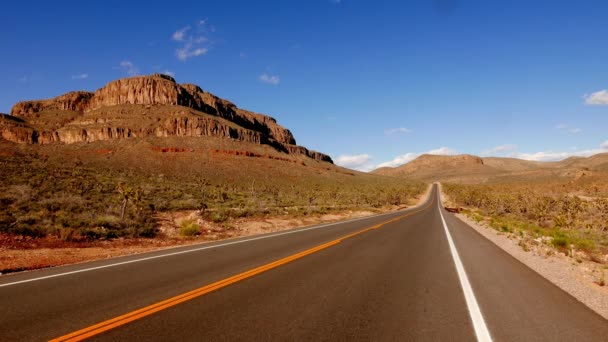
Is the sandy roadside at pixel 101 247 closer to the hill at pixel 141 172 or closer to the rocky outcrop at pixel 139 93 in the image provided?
the hill at pixel 141 172

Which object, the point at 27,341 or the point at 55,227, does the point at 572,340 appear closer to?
the point at 27,341

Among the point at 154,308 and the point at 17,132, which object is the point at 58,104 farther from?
the point at 154,308

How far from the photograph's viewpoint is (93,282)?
626cm

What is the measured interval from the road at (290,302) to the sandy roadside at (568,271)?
285mm

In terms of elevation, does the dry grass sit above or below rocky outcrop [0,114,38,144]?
below

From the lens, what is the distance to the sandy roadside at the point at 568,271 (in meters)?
5.83

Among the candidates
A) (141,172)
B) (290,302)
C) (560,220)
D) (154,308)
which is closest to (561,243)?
(290,302)

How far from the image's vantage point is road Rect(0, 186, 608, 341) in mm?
4039

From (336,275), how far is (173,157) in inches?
2904

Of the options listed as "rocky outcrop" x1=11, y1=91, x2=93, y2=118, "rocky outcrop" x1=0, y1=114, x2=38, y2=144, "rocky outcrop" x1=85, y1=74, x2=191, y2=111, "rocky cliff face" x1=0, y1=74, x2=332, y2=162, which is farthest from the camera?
"rocky outcrop" x1=85, y1=74, x2=191, y2=111

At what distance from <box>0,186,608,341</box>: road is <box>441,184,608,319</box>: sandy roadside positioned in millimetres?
285

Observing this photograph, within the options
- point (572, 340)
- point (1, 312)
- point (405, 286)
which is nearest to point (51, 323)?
point (1, 312)

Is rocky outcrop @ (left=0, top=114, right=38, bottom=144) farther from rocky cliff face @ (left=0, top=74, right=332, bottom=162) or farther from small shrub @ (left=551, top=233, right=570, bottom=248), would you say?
small shrub @ (left=551, top=233, right=570, bottom=248)

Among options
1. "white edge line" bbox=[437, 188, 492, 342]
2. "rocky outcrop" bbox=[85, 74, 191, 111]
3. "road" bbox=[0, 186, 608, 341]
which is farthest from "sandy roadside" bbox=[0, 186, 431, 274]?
"rocky outcrop" bbox=[85, 74, 191, 111]
